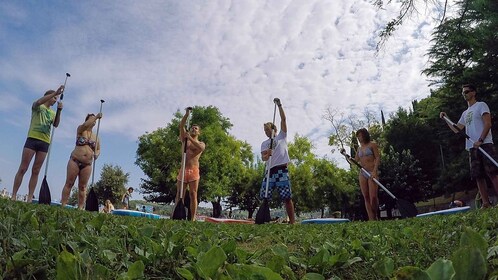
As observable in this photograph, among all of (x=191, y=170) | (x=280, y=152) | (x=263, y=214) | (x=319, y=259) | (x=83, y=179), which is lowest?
(x=319, y=259)

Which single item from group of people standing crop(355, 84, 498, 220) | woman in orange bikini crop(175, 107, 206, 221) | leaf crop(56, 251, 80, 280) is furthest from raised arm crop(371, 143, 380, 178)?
leaf crop(56, 251, 80, 280)

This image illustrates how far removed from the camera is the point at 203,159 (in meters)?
39.7

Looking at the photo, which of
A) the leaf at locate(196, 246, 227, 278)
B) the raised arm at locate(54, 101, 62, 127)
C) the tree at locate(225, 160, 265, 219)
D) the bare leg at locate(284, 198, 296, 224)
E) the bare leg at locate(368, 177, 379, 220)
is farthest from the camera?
the tree at locate(225, 160, 265, 219)

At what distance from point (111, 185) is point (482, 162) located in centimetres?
5447

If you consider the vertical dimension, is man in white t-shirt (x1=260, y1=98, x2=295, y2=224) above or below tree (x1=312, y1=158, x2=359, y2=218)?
below

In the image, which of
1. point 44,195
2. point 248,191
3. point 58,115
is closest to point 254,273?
point 44,195

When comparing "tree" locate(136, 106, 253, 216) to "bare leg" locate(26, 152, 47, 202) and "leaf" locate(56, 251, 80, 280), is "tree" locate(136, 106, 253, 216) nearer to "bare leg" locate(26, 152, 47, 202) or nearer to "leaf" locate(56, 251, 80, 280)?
"bare leg" locate(26, 152, 47, 202)

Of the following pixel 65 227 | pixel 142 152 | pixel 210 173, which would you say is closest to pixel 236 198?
pixel 210 173

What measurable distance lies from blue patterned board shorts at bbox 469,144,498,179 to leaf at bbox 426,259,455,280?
649 cm

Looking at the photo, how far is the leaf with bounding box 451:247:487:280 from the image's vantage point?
709 millimetres

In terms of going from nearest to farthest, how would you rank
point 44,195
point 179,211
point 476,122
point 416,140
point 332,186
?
point 476,122 → point 44,195 → point 179,211 → point 416,140 → point 332,186

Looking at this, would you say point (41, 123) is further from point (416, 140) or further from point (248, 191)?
point (248, 191)

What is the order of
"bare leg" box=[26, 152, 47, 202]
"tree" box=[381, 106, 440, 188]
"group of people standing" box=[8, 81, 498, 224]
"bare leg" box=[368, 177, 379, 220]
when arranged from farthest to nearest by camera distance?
"tree" box=[381, 106, 440, 188]
"bare leg" box=[368, 177, 379, 220]
"bare leg" box=[26, 152, 47, 202]
"group of people standing" box=[8, 81, 498, 224]

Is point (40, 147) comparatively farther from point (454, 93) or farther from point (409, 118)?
point (409, 118)
